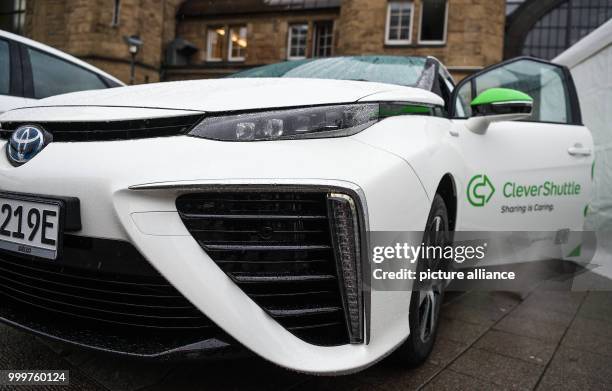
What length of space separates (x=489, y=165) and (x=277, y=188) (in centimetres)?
145

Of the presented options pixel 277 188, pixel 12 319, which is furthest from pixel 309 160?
pixel 12 319

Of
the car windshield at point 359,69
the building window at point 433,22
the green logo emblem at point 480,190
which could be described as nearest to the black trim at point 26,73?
the car windshield at point 359,69

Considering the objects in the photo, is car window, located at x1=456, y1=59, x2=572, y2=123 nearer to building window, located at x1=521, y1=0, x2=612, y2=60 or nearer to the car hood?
the car hood

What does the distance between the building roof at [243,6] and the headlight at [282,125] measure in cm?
1767

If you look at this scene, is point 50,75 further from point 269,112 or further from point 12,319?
point 269,112

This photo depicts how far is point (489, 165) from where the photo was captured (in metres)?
2.18

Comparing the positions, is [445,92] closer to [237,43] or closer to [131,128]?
[131,128]

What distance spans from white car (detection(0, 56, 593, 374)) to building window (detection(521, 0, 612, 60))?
19465mm

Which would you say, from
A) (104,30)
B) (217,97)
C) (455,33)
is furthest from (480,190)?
(104,30)

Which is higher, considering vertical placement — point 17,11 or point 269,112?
point 17,11

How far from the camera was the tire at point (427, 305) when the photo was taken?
1585 millimetres

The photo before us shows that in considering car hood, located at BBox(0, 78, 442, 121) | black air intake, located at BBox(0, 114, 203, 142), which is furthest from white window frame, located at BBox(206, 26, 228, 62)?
black air intake, located at BBox(0, 114, 203, 142)

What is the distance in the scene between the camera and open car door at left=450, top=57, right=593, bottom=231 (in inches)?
84.0

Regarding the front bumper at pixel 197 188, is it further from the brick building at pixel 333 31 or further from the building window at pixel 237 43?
the building window at pixel 237 43
